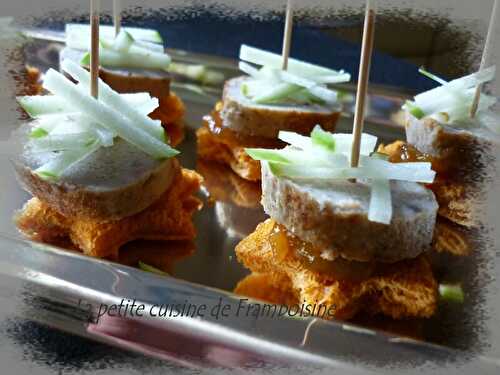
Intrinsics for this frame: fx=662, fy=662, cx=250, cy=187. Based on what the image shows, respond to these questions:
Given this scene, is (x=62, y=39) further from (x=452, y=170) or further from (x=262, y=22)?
(x=452, y=170)

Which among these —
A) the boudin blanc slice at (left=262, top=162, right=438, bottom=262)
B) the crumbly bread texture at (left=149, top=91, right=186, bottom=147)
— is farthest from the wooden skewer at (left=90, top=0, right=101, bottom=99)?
the crumbly bread texture at (left=149, top=91, right=186, bottom=147)

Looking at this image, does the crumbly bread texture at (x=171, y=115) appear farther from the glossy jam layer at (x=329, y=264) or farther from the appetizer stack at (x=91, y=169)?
the glossy jam layer at (x=329, y=264)

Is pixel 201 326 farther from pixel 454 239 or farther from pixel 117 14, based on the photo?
pixel 117 14

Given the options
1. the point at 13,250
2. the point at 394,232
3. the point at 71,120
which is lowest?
the point at 13,250

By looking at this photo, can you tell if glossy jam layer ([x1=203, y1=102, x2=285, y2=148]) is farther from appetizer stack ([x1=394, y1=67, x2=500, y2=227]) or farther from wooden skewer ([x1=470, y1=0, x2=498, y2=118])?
wooden skewer ([x1=470, y1=0, x2=498, y2=118])

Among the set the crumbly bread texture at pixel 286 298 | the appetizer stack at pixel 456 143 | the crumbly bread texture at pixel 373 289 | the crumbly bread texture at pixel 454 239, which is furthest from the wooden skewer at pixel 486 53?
the crumbly bread texture at pixel 286 298

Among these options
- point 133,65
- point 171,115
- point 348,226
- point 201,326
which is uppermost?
point 133,65

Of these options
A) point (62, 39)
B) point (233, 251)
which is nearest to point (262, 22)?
point (62, 39)

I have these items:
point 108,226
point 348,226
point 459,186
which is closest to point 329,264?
point 348,226
